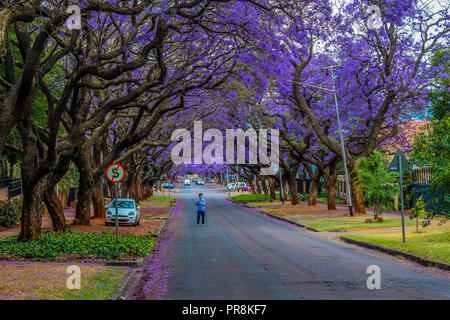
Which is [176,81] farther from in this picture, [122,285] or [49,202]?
[122,285]

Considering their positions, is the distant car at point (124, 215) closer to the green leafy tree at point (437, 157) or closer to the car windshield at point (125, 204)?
the car windshield at point (125, 204)

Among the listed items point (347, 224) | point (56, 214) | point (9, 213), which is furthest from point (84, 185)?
point (347, 224)

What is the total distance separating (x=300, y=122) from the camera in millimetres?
34438

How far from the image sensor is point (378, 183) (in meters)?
24.9

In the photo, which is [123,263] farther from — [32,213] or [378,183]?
[378,183]

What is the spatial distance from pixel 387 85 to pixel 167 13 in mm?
15372

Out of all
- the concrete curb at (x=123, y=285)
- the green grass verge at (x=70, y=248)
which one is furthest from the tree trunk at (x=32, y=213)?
the concrete curb at (x=123, y=285)

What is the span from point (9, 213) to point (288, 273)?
18.6 meters

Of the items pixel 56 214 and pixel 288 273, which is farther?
pixel 56 214

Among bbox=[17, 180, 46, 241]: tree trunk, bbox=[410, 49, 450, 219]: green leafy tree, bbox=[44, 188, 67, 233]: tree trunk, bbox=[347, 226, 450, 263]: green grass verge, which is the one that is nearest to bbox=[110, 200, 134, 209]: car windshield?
bbox=[44, 188, 67, 233]: tree trunk

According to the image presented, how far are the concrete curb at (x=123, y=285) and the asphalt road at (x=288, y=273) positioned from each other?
0.82 m

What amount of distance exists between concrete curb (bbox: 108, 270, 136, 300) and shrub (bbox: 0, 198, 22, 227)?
15.2 metres

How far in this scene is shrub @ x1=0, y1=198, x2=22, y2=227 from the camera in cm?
2488

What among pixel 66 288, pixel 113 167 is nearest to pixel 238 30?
pixel 113 167
